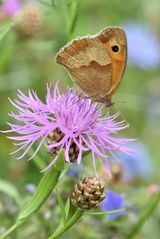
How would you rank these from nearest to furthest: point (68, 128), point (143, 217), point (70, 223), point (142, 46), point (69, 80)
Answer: point (70, 223), point (68, 128), point (143, 217), point (69, 80), point (142, 46)

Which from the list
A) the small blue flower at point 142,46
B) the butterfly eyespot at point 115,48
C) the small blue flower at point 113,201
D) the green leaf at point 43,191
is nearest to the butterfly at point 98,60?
the butterfly eyespot at point 115,48

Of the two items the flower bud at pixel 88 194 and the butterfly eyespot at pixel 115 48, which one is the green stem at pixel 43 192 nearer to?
the flower bud at pixel 88 194

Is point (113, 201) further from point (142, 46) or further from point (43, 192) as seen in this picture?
point (142, 46)

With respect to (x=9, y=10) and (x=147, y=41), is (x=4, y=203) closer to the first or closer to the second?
(x=9, y=10)

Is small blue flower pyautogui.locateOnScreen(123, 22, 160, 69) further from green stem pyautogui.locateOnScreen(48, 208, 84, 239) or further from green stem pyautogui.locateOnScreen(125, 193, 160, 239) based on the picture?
green stem pyautogui.locateOnScreen(48, 208, 84, 239)

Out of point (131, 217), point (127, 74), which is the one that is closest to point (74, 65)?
point (131, 217)

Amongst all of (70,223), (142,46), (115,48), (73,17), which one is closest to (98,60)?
(115,48)
